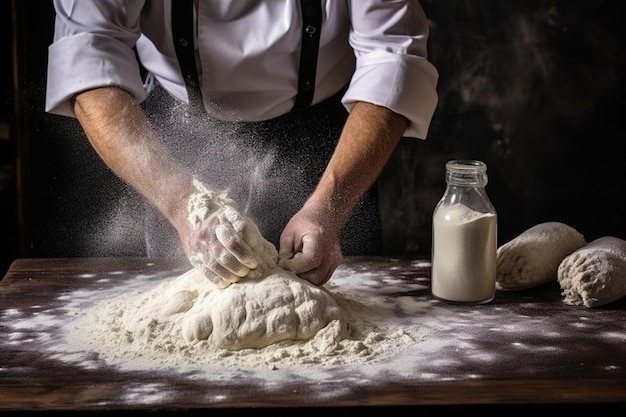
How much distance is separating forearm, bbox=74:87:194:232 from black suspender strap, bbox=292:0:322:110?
1.47 feet

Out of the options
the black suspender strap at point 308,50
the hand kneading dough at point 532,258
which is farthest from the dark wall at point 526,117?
the hand kneading dough at point 532,258

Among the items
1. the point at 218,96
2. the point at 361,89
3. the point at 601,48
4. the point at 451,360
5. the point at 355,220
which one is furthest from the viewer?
the point at 601,48

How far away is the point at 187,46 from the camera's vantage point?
2.07 metres

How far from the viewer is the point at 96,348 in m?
1.50

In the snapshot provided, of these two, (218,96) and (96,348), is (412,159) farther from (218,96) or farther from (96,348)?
(96,348)

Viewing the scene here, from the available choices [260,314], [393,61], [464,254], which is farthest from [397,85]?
[260,314]

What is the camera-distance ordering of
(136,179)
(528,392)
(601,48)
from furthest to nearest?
(601,48) < (136,179) < (528,392)

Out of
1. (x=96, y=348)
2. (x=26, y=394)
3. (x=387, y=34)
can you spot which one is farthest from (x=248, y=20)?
(x=26, y=394)

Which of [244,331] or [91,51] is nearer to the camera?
[244,331]

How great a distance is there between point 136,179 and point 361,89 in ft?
1.82

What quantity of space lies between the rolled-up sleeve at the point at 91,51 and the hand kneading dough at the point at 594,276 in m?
0.99

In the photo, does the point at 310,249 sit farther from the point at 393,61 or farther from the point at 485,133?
the point at 485,133

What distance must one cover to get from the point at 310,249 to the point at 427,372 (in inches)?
15.4

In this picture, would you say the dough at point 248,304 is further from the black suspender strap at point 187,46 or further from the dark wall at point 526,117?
the dark wall at point 526,117
